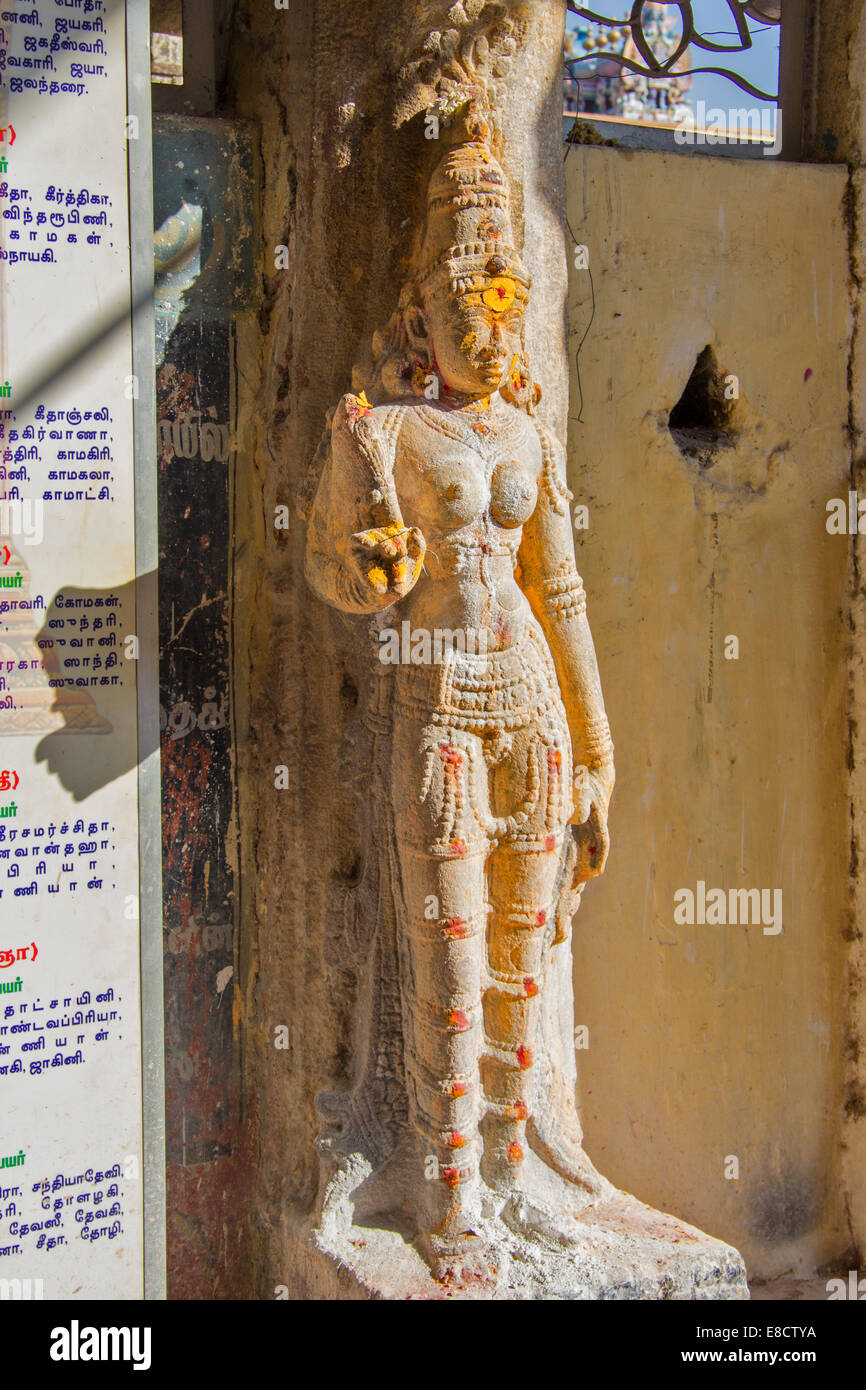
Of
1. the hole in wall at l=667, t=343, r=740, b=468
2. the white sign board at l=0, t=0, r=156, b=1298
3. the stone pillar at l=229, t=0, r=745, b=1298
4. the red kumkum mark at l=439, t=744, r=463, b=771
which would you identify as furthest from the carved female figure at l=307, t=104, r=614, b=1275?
the hole in wall at l=667, t=343, r=740, b=468

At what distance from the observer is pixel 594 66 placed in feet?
38.7

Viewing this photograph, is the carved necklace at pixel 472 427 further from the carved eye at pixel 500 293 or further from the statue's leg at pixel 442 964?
the statue's leg at pixel 442 964

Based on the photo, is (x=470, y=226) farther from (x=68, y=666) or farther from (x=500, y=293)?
(x=68, y=666)

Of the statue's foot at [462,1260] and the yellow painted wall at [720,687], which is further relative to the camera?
the yellow painted wall at [720,687]

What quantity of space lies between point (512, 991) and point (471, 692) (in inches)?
34.2

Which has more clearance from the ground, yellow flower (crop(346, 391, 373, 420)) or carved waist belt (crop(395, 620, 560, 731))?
yellow flower (crop(346, 391, 373, 420))

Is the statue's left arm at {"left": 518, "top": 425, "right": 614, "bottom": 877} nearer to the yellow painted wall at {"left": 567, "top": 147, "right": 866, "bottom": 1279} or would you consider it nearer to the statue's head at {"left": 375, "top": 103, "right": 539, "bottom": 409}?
the statue's head at {"left": 375, "top": 103, "right": 539, "bottom": 409}

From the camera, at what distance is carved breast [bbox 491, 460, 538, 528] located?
3502mm

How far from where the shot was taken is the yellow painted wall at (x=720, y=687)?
4.81 m

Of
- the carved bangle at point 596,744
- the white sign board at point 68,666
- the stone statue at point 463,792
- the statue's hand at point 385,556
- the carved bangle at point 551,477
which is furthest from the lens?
the carved bangle at point 596,744

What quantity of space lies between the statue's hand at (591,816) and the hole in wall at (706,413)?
5.42ft

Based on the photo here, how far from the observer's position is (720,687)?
16.5ft

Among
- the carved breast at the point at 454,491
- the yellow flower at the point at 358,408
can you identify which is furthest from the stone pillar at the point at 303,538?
the carved breast at the point at 454,491

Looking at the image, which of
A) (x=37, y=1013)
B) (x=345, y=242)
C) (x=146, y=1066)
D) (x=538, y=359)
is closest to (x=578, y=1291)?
(x=146, y=1066)
